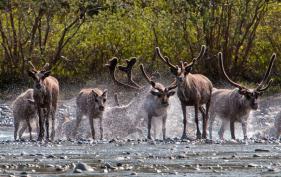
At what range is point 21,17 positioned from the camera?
3111cm

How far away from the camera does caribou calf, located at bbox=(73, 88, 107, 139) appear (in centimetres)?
2114

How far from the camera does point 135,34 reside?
32656 mm

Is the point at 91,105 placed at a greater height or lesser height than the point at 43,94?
lesser

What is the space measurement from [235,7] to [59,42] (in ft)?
19.5

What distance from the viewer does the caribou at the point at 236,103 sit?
20.2 metres

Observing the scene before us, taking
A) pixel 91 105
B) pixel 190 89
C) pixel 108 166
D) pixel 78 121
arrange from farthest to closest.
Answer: pixel 78 121 → pixel 91 105 → pixel 190 89 → pixel 108 166

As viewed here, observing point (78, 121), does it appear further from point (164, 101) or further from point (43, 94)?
point (164, 101)

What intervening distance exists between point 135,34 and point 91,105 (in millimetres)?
11550

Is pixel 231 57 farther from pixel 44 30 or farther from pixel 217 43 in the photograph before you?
pixel 44 30

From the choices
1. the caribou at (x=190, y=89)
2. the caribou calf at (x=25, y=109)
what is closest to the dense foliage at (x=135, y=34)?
the caribou at (x=190, y=89)

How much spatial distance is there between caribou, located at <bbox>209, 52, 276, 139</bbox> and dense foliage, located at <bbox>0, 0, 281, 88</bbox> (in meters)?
8.58

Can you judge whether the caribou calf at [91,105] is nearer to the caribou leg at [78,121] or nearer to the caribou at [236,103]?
the caribou leg at [78,121]

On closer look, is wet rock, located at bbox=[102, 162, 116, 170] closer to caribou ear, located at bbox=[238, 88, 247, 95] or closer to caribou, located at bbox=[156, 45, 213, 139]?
caribou, located at bbox=[156, 45, 213, 139]

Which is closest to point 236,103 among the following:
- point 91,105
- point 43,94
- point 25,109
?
point 91,105
